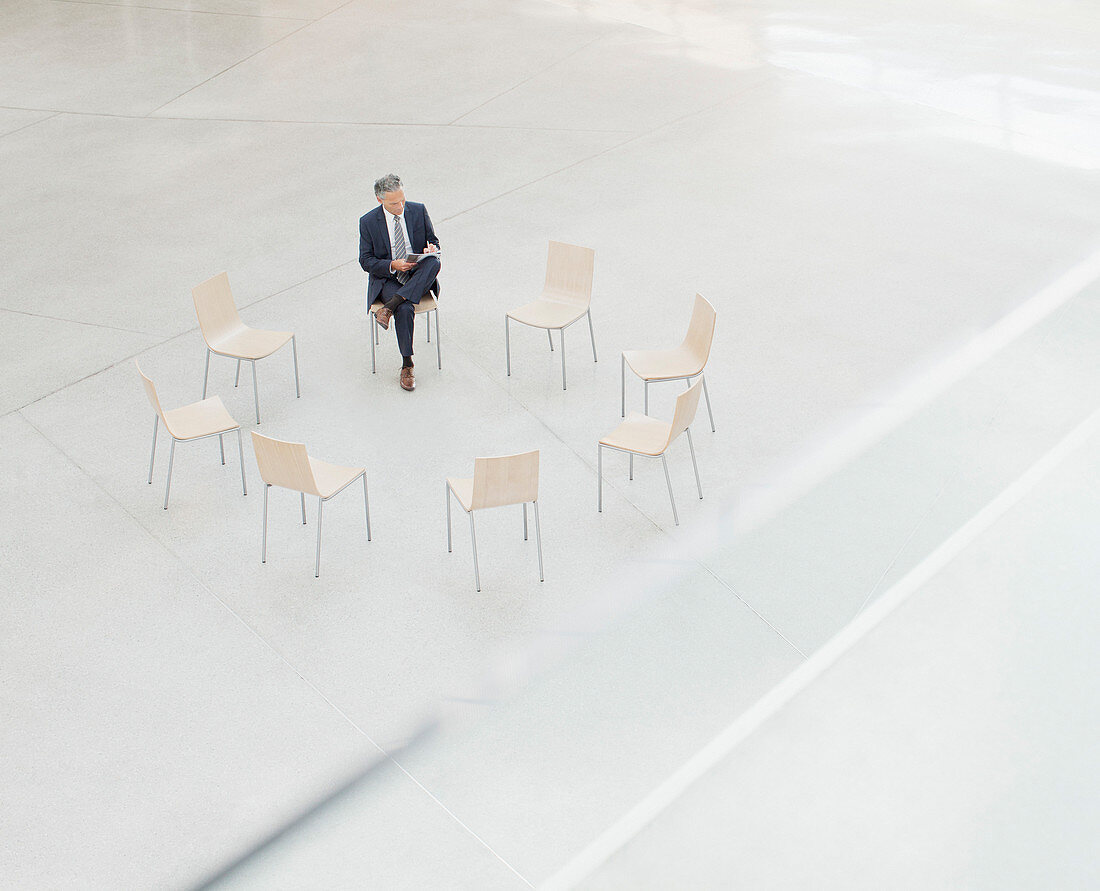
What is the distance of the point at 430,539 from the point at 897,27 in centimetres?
1104

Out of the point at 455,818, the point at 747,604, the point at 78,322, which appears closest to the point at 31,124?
the point at 78,322

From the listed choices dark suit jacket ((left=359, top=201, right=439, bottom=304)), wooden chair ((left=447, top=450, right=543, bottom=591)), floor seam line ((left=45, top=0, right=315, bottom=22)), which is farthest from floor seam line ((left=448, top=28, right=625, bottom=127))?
wooden chair ((left=447, top=450, right=543, bottom=591))

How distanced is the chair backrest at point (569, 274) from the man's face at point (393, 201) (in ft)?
3.26

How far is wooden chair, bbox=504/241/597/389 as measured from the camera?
258 inches

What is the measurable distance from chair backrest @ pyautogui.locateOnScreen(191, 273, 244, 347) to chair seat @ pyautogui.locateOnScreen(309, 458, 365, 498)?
1427 mm

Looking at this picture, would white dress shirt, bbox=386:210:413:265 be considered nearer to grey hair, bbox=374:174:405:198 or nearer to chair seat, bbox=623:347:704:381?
grey hair, bbox=374:174:405:198

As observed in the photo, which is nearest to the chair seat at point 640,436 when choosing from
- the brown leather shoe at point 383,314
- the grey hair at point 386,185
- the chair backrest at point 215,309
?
the brown leather shoe at point 383,314

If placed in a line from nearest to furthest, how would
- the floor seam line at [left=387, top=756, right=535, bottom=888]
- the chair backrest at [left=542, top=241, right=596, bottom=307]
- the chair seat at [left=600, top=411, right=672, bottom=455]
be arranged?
the floor seam line at [left=387, top=756, right=535, bottom=888], the chair seat at [left=600, top=411, right=672, bottom=455], the chair backrest at [left=542, top=241, right=596, bottom=307]

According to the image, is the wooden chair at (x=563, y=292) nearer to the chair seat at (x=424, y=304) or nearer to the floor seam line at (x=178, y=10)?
the chair seat at (x=424, y=304)

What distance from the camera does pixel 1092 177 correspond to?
29.9ft

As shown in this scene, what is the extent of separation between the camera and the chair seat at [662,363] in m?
5.96

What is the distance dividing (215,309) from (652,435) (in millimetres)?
2814

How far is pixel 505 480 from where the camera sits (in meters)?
4.89

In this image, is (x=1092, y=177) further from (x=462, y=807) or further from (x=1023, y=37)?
(x=462, y=807)
